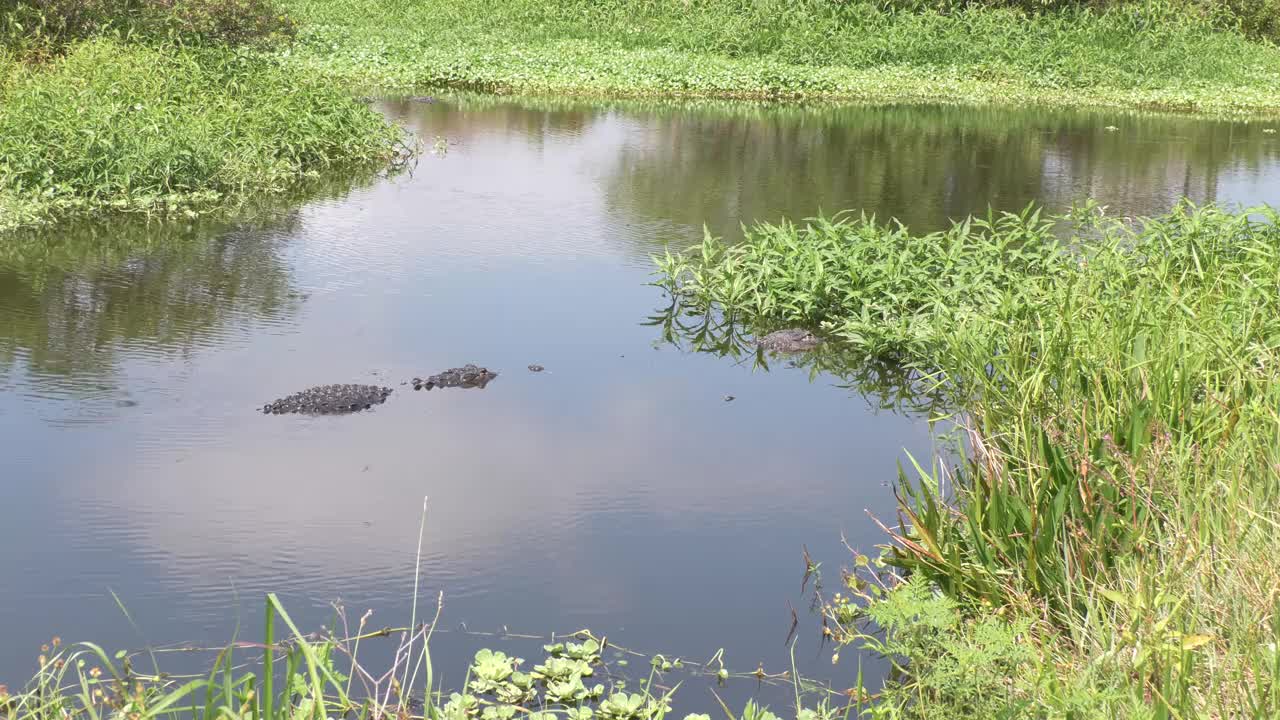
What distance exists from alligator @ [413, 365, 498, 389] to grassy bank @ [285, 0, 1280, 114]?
12.8m

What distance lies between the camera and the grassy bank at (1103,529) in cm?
307

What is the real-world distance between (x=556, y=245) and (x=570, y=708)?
250 inches

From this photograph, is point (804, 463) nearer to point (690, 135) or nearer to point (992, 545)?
point (992, 545)

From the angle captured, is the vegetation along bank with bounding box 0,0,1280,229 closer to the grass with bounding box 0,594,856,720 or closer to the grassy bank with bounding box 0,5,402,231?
the grassy bank with bounding box 0,5,402,231

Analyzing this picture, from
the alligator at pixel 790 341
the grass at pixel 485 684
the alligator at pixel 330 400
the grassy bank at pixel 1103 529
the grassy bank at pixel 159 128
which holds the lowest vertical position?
the grass at pixel 485 684

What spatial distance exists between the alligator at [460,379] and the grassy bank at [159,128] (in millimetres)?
4214

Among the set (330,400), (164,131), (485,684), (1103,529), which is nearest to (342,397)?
(330,400)

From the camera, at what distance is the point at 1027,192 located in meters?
12.5

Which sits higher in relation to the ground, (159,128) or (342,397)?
(159,128)

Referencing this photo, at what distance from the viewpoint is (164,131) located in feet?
35.0

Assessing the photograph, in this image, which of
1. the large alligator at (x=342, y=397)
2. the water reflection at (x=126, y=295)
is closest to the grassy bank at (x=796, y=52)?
the water reflection at (x=126, y=295)

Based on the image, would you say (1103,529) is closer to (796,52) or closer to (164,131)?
(164,131)

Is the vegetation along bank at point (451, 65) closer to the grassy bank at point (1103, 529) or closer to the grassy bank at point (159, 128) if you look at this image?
the grassy bank at point (159, 128)

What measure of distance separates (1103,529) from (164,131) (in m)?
8.72
